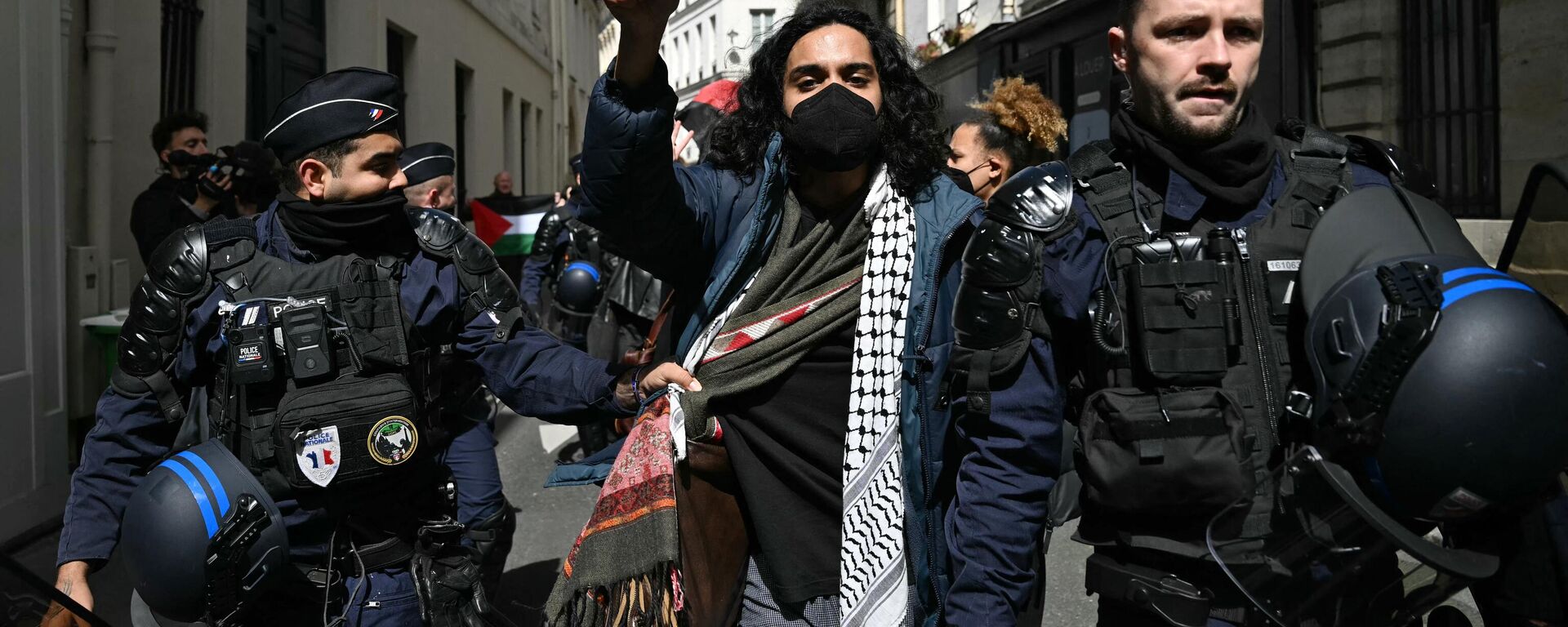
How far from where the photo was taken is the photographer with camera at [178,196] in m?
5.93

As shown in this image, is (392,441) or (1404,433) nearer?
(1404,433)

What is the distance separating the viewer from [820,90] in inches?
98.3

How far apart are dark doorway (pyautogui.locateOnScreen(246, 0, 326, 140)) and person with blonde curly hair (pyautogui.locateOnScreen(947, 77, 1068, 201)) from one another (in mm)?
6855

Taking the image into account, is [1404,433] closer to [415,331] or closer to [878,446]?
[878,446]

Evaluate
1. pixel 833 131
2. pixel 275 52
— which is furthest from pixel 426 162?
pixel 275 52

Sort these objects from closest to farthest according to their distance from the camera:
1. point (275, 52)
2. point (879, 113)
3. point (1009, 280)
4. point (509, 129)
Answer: point (1009, 280) < point (879, 113) < point (275, 52) < point (509, 129)

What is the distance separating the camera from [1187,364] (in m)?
1.88

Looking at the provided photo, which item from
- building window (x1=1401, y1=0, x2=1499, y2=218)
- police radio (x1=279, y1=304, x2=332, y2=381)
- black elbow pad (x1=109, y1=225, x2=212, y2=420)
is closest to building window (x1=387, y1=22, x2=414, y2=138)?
building window (x1=1401, y1=0, x2=1499, y2=218)

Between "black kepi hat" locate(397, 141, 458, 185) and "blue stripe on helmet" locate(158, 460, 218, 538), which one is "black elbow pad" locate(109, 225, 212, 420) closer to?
"blue stripe on helmet" locate(158, 460, 218, 538)

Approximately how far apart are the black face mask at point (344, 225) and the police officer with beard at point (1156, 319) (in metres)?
1.32

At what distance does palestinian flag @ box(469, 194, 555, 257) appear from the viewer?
35.8 feet

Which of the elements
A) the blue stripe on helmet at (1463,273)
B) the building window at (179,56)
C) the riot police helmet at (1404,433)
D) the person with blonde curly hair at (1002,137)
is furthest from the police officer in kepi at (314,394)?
the building window at (179,56)

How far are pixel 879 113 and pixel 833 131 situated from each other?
16cm

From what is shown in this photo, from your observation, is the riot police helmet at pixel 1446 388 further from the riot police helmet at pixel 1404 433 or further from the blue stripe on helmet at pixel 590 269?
the blue stripe on helmet at pixel 590 269
